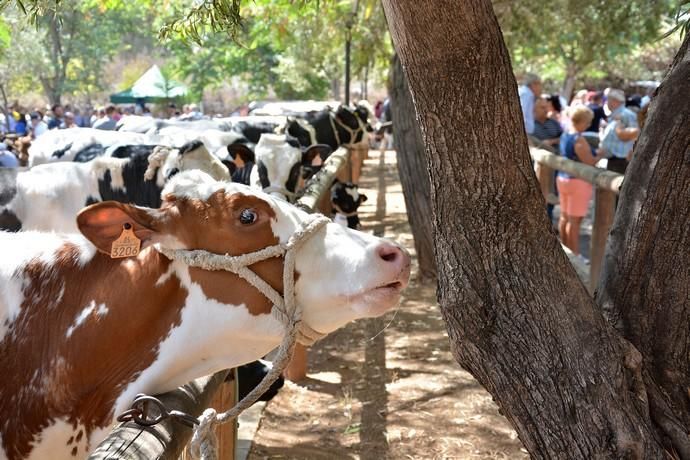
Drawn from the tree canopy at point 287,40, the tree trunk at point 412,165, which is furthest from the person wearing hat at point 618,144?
the tree trunk at point 412,165

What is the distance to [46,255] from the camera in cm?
265

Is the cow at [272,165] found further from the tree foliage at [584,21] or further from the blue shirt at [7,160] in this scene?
the blue shirt at [7,160]

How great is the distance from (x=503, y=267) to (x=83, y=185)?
3654 mm

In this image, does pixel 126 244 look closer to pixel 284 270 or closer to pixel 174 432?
pixel 284 270

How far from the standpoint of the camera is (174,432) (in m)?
2.09

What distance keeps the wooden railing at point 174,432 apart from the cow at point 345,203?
7119mm

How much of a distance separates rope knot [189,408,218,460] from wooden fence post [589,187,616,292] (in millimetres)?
4160

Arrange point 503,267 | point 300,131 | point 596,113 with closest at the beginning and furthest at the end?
point 503,267, point 300,131, point 596,113

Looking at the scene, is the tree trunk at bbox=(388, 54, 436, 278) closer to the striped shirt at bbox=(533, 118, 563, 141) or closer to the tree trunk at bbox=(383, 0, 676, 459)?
the striped shirt at bbox=(533, 118, 563, 141)

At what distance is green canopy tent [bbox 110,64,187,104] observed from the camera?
1288 inches

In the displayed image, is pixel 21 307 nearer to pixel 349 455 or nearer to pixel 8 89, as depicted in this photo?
pixel 349 455

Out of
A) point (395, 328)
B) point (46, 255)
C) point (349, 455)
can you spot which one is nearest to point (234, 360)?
point (46, 255)

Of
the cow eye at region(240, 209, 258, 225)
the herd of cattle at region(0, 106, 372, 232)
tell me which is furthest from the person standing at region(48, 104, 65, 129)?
the cow eye at region(240, 209, 258, 225)

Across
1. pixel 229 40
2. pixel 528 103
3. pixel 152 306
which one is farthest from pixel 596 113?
pixel 152 306
